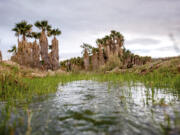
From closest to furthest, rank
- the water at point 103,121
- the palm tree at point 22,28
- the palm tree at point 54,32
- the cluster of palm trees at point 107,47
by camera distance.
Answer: the water at point 103,121 < the palm tree at point 22,28 < the palm tree at point 54,32 < the cluster of palm trees at point 107,47

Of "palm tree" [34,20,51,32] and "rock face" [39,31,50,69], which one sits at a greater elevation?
"palm tree" [34,20,51,32]

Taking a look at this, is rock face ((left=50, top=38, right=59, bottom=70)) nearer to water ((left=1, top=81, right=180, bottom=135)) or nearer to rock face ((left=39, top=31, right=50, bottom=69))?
rock face ((left=39, top=31, right=50, bottom=69))

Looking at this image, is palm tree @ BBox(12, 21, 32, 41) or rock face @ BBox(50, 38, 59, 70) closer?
palm tree @ BBox(12, 21, 32, 41)

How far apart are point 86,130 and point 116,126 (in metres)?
0.58

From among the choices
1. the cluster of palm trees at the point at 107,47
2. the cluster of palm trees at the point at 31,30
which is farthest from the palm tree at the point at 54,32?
the cluster of palm trees at the point at 107,47

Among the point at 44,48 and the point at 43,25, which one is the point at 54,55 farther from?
the point at 43,25

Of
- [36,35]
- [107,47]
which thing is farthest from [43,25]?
[107,47]

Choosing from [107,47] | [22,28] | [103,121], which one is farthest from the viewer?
[107,47]

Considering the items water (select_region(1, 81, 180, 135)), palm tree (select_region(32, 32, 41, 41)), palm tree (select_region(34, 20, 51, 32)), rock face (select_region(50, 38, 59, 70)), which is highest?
palm tree (select_region(34, 20, 51, 32))

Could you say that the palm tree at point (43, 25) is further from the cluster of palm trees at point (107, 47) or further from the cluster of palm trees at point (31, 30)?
the cluster of palm trees at point (107, 47)

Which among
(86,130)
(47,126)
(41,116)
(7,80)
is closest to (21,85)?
(7,80)

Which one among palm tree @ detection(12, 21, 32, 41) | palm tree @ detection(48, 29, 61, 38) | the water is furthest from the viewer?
palm tree @ detection(48, 29, 61, 38)

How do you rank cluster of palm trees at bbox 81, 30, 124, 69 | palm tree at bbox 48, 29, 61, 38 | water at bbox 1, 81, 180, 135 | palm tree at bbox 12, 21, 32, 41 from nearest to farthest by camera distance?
water at bbox 1, 81, 180, 135 < palm tree at bbox 12, 21, 32, 41 < palm tree at bbox 48, 29, 61, 38 < cluster of palm trees at bbox 81, 30, 124, 69

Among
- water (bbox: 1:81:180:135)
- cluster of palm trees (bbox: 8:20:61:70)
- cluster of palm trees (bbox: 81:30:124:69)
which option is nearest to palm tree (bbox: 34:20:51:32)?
cluster of palm trees (bbox: 8:20:61:70)
